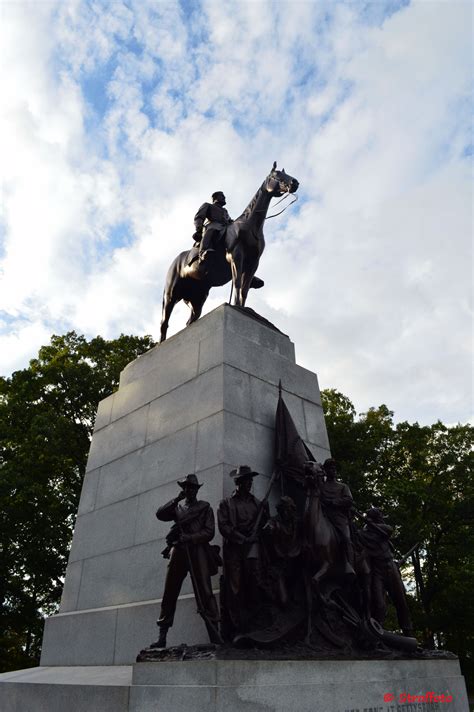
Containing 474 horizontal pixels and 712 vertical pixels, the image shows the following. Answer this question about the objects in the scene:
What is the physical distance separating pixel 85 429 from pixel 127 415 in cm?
1594

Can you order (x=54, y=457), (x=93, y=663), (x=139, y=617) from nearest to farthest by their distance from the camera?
1. (x=139, y=617)
2. (x=93, y=663)
3. (x=54, y=457)

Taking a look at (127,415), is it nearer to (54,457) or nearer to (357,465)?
(54,457)

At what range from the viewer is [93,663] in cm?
863

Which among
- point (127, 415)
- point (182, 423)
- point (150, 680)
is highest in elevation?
point (127, 415)

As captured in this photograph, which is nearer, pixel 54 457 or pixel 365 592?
pixel 365 592

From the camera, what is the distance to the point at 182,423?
9.65 metres

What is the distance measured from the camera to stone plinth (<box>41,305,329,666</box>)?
8375mm

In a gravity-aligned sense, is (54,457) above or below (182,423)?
above

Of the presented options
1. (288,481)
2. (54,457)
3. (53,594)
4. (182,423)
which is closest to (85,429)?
(54,457)

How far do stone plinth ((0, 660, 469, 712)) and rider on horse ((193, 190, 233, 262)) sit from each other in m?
8.45

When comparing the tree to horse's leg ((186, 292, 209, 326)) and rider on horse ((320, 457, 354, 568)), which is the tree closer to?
horse's leg ((186, 292, 209, 326))

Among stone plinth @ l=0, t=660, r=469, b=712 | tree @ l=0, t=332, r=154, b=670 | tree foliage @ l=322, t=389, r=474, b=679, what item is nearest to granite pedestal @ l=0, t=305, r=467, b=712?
stone plinth @ l=0, t=660, r=469, b=712

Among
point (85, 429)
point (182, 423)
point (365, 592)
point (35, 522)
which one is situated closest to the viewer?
point (365, 592)

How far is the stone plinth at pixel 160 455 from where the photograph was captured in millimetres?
8375
